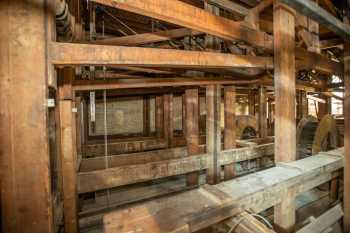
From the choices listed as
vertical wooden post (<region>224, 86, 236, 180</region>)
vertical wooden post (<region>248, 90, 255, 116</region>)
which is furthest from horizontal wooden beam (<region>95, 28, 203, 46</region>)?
vertical wooden post (<region>248, 90, 255, 116</region>)

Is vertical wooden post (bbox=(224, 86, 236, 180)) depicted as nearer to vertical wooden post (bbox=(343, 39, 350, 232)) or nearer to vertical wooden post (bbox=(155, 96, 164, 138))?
vertical wooden post (bbox=(343, 39, 350, 232))

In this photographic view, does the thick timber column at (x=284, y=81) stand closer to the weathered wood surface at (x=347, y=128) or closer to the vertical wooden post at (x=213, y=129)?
the weathered wood surface at (x=347, y=128)

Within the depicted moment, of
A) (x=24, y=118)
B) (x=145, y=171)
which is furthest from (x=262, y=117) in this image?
(x=24, y=118)

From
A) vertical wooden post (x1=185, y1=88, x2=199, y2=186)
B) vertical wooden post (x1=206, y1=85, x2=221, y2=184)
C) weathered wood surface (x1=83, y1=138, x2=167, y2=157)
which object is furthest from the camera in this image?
weathered wood surface (x1=83, y1=138, x2=167, y2=157)

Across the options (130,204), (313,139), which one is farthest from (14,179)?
(313,139)

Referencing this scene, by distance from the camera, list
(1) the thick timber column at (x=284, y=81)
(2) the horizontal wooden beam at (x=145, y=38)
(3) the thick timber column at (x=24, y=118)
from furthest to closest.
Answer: (2) the horizontal wooden beam at (x=145, y=38) < (1) the thick timber column at (x=284, y=81) < (3) the thick timber column at (x=24, y=118)

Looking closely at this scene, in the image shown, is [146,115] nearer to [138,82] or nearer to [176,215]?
[138,82]

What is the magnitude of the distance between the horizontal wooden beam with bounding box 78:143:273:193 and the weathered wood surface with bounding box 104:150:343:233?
5.31 ft

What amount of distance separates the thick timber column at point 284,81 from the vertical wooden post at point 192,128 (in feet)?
6.57

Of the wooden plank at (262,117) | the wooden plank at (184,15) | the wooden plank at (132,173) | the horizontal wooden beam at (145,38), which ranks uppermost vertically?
the horizontal wooden beam at (145,38)

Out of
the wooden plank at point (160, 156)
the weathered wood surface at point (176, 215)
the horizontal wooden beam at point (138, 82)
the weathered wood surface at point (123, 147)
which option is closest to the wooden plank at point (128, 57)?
the weathered wood surface at point (176, 215)

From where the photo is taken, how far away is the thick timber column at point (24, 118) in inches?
32.4

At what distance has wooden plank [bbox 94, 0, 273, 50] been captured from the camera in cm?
101

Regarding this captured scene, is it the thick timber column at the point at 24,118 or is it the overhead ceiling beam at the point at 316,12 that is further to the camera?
the overhead ceiling beam at the point at 316,12
